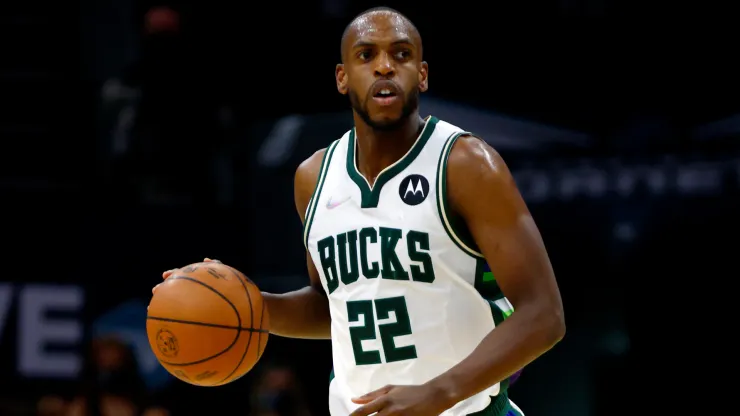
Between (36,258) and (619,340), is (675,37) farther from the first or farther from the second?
(36,258)

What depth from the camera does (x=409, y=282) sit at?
3.75 metres

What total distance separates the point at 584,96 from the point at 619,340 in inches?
58.8

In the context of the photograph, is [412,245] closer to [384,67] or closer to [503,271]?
[503,271]

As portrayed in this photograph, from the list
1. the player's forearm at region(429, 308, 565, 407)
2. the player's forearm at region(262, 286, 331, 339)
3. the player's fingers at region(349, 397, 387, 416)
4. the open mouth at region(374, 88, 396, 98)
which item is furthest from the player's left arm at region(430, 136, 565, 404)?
the player's forearm at region(262, 286, 331, 339)

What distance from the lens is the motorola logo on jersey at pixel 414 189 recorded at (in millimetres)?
3770

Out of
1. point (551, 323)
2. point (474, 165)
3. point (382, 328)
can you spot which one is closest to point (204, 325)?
point (382, 328)

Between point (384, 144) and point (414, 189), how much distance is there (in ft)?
0.76

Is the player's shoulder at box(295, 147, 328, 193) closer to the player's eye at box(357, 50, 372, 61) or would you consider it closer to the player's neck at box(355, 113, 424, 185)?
the player's neck at box(355, 113, 424, 185)

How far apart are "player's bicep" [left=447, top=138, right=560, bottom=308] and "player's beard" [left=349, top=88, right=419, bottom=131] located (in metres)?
0.25

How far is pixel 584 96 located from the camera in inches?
276

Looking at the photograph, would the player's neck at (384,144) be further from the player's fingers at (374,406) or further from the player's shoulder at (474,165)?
the player's fingers at (374,406)

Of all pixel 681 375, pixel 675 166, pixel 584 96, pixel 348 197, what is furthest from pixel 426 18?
pixel 348 197

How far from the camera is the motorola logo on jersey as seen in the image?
3.77 metres

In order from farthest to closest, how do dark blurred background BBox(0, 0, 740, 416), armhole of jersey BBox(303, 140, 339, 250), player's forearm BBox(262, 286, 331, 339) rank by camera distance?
dark blurred background BBox(0, 0, 740, 416) → player's forearm BBox(262, 286, 331, 339) → armhole of jersey BBox(303, 140, 339, 250)
